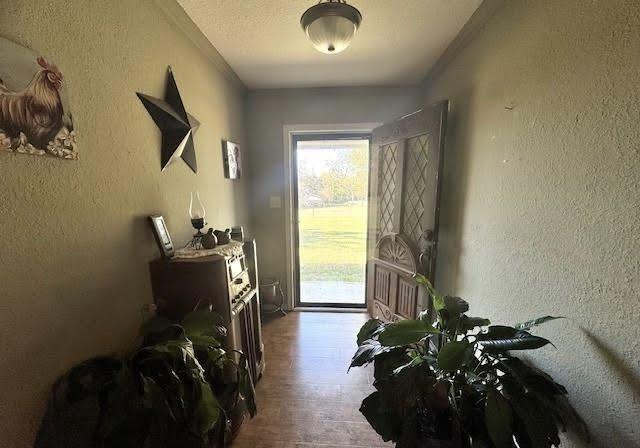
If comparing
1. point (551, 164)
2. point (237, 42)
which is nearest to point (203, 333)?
point (551, 164)

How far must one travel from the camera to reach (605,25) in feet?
2.36

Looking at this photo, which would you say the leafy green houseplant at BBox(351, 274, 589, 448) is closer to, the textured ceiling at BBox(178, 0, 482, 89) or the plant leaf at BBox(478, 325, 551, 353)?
the plant leaf at BBox(478, 325, 551, 353)

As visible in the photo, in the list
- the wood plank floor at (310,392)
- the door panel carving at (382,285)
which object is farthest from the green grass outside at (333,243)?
the wood plank floor at (310,392)

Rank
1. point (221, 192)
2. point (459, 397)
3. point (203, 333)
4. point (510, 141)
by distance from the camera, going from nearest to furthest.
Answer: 1. point (459, 397)
2. point (203, 333)
3. point (510, 141)
4. point (221, 192)

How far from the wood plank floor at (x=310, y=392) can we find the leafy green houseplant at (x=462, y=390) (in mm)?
639

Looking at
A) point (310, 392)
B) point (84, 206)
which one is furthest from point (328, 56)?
point (310, 392)

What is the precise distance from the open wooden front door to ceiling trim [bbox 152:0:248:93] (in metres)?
1.38

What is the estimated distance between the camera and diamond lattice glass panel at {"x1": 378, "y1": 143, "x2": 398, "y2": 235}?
216cm

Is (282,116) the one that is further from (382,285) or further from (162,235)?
(382,285)

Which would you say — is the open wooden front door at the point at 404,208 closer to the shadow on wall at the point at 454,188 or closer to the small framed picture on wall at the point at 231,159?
the shadow on wall at the point at 454,188

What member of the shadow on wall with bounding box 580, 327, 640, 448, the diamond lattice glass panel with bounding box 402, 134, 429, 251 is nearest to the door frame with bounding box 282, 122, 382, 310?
the diamond lattice glass panel with bounding box 402, 134, 429, 251

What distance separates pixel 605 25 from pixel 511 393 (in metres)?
1.12

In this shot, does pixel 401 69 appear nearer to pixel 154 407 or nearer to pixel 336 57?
pixel 336 57

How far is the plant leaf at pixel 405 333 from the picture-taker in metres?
0.89
